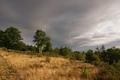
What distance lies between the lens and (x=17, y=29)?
98.0 metres

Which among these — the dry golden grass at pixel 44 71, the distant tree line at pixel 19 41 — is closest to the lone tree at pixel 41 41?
the distant tree line at pixel 19 41

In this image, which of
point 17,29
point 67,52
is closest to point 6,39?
point 17,29

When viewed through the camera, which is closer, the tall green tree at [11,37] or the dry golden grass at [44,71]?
the dry golden grass at [44,71]

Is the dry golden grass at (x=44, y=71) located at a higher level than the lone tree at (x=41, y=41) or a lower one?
lower

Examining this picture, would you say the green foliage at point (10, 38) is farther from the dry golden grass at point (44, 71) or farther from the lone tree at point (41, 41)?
the dry golden grass at point (44, 71)

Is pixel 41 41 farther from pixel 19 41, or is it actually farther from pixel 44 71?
pixel 44 71

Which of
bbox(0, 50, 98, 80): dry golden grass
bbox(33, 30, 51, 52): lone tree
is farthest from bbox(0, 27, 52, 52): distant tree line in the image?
bbox(0, 50, 98, 80): dry golden grass

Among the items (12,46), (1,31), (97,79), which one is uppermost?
(1,31)

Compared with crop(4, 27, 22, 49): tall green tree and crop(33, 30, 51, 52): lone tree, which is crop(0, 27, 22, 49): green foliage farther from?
crop(33, 30, 51, 52): lone tree

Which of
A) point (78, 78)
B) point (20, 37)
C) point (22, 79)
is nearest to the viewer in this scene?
point (22, 79)

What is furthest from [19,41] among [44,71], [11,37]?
[44,71]

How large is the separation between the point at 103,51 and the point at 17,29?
46220mm

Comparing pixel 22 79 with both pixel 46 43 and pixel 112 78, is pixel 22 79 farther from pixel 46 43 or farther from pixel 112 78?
pixel 46 43

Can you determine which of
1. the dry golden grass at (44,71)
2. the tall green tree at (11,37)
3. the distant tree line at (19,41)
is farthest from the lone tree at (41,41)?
the dry golden grass at (44,71)
